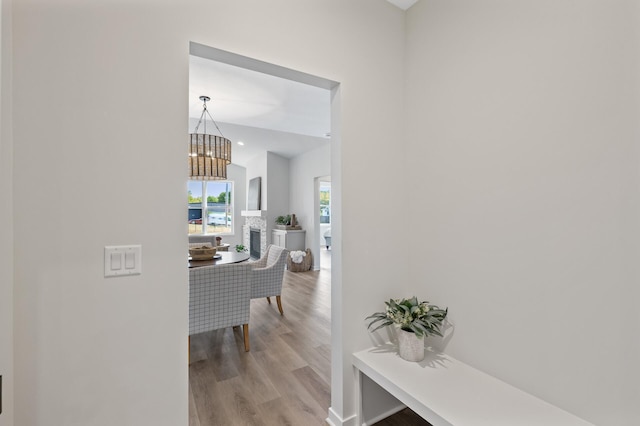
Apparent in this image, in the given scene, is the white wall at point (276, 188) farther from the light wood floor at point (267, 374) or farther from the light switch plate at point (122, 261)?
the light switch plate at point (122, 261)

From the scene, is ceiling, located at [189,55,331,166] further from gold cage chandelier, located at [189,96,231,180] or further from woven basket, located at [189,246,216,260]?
woven basket, located at [189,246,216,260]

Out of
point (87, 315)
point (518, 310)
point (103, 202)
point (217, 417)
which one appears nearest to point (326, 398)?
point (217, 417)

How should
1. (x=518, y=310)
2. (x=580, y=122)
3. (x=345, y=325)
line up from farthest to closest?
(x=345, y=325), (x=518, y=310), (x=580, y=122)

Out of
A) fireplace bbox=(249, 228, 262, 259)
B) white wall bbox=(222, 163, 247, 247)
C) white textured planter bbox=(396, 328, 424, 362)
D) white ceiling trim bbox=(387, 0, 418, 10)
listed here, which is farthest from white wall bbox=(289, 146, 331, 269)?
white textured planter bbox=(396, 328, 424, 362)

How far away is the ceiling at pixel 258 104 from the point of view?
9.70 feet

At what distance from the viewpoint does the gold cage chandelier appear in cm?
350

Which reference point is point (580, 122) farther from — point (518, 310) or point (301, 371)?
point (301, 371)

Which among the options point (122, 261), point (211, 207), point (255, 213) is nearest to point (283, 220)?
point (255, 213)

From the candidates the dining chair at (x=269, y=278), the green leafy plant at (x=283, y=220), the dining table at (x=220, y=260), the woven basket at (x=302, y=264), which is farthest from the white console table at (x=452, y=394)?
the green leafy plant at (x=283, y=220)

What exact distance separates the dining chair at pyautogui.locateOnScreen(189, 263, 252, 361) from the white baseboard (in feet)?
4.04

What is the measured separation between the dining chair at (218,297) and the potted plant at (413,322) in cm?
138

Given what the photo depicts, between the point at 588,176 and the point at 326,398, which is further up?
the point at 588,176

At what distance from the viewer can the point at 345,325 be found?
67.3 inches

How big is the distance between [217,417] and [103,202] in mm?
1572
